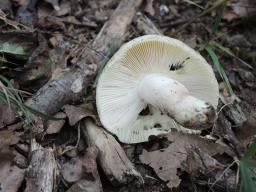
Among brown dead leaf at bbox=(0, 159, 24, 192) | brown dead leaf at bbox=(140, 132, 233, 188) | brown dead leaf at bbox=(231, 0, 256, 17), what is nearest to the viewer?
brown dead leaf at bbox=(0, 159, 24, 192)

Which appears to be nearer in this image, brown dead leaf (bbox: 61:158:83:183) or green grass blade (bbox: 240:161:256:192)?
green grass blade (bbox: 240:161:256:192)

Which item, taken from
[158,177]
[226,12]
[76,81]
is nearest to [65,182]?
[158,177]

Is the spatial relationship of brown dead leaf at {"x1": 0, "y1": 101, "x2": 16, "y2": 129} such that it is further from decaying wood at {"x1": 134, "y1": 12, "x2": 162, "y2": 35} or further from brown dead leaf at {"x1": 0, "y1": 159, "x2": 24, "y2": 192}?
decaying wood at {"x1": 134, "y1": 12, "x2": 162, "y2": 35}

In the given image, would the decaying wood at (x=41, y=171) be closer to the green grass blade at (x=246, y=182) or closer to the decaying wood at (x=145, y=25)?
the green grass blade at (x=246, y=182)

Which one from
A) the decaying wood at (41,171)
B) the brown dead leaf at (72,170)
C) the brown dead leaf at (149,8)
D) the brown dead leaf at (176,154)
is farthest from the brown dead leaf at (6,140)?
the brown dead leaf at (149,8)

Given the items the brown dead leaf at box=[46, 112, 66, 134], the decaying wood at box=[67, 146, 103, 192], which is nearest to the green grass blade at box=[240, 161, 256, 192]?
the decaying wood at box=[67, 146, 103, 192]

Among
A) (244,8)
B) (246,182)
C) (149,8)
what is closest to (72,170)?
(246,182)
